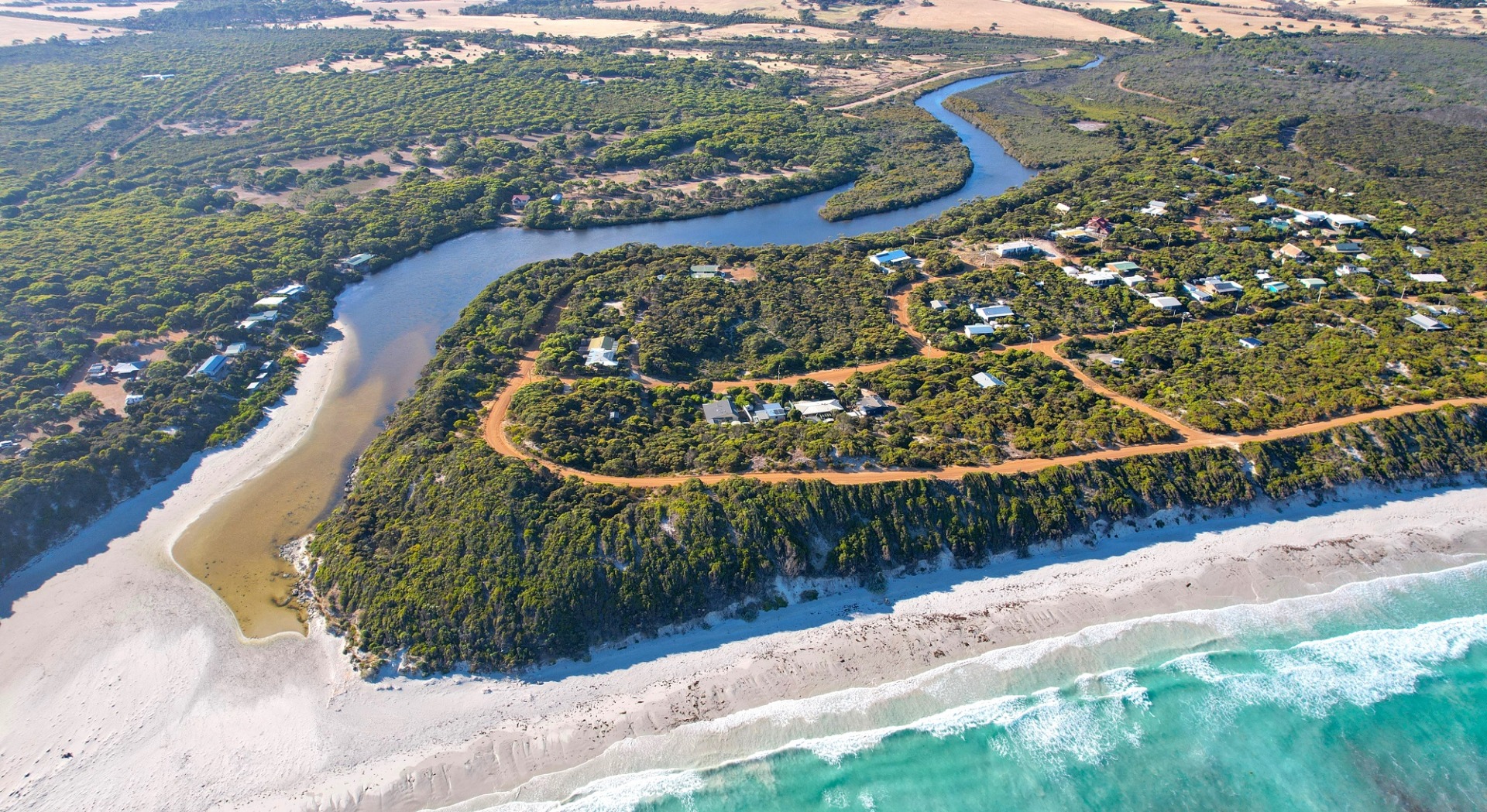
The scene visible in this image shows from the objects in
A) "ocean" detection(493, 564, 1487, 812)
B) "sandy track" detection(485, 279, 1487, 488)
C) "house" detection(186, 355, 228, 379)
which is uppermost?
"house" detection(186, 355, 228, 379)

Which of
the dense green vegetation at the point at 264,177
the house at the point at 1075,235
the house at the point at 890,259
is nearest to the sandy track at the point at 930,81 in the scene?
the dense green vegetation at the point at 264,177

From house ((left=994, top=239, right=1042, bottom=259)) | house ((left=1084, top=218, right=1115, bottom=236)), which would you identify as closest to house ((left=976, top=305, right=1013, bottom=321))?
house ((left=994, top=239, right=1042, bottom=259))

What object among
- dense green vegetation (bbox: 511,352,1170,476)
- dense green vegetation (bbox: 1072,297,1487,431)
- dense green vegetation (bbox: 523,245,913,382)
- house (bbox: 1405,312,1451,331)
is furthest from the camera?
dense green vegetation (bbox: 523,245,913,382)

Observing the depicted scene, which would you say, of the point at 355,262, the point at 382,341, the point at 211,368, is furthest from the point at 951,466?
the point at 355,262

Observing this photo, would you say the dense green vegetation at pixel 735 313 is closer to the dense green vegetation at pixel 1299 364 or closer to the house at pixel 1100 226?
the dense green vegetation at pixel 1299 364

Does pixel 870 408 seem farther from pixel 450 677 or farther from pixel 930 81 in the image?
pixel 930 81

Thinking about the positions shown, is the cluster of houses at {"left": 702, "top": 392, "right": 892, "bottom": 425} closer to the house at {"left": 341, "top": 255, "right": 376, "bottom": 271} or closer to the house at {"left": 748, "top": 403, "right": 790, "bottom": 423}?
the house at {"left": 748, "top": 403, "right": 790, "bottom": 423}
